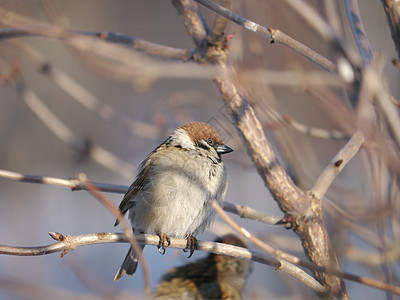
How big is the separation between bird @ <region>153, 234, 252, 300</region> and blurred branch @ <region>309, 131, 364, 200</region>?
2.77 ft

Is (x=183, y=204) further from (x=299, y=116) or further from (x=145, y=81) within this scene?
(x=299, y=116)

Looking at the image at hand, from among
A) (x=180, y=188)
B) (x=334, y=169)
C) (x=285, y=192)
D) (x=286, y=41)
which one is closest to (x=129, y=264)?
(x=180, y=188)

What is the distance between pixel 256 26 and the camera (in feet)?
5.82

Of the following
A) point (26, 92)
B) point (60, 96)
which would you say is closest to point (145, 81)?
point (26, 92)

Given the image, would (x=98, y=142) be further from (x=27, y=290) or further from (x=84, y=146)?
(x=27, y=290)

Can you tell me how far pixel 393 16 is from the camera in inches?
68.1

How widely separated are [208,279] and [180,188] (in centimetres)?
71

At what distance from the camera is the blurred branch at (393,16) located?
1.68m

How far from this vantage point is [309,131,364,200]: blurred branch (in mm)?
2465

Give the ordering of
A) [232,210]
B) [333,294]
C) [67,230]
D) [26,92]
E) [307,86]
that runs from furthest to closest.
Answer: [67,230]
[26,92]
[232,210]
[333,294]
[307,86]

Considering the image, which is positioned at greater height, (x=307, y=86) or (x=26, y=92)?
(x=26, y=92)

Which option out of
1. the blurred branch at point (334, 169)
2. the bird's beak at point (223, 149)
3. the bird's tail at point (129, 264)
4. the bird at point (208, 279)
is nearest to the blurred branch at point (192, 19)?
the bird's beak at point (223, 149)

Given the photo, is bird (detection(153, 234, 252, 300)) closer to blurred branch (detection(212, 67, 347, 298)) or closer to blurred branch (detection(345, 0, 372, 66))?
blurred branch (detection(212, 67, 347, 298))

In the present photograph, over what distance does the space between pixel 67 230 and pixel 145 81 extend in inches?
184
